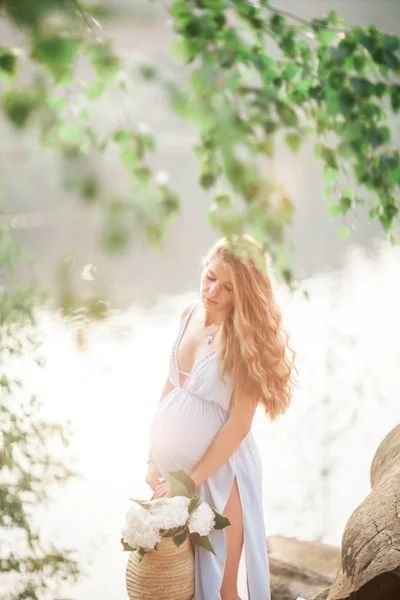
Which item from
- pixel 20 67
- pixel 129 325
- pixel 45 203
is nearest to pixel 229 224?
pixel 45 203

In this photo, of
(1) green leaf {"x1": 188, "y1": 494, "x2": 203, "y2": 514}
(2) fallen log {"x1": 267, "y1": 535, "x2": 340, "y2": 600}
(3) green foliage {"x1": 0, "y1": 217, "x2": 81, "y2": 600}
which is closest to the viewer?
(1) green leaf {"x1": 188, "y1": 494, "x2": 203, "y2": 514}

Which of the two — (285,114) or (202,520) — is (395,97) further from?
(202,520)

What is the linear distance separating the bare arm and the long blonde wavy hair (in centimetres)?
4

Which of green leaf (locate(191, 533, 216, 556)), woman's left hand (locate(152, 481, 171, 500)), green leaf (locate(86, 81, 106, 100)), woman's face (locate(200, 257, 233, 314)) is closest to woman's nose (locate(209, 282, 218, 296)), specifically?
woman's face (locate(200, 257, 233, 314))

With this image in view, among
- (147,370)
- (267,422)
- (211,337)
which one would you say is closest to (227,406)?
(211,337)

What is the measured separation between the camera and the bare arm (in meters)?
2.43

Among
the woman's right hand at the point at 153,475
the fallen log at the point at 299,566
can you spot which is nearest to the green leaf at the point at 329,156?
the woman's right hand at the point at 153,475

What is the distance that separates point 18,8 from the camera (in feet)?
2.98

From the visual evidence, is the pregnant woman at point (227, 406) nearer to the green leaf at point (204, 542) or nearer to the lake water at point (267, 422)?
the green leaf at point (204, 542)

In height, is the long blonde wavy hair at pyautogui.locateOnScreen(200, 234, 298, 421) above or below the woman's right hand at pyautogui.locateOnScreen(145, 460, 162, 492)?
above

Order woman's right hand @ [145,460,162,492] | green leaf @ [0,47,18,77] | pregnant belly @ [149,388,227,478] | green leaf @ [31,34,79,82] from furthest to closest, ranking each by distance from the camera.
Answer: woman's right hand @ [145,460,162,492]
pregnant belly @ [149,388,227,478]
green leaf @ [0,47,18,77]
green leaf @ [31,34,79,82]

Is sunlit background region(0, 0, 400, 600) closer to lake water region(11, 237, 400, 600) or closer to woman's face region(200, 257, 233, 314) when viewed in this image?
lake water region(11, 237, 400, 600)

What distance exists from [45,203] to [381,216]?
0.99 metres

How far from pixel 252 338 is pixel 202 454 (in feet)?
1.49
